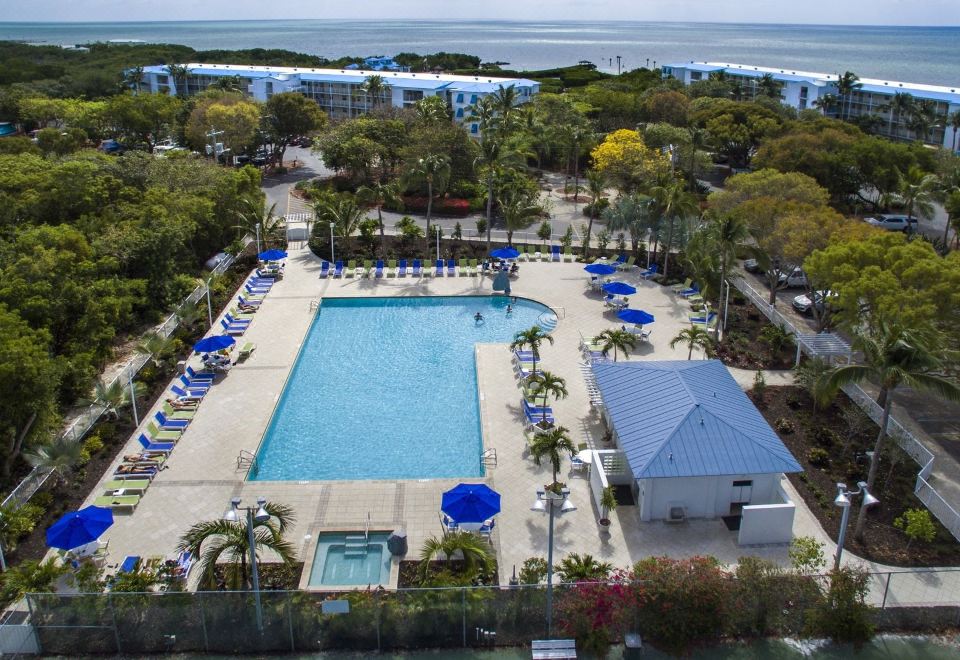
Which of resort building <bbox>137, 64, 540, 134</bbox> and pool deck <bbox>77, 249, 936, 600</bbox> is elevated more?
resort building <bbox>137, 64, 540, 134</bbox>

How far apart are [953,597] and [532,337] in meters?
13.7

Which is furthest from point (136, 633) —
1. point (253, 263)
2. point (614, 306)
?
point (253, 263)

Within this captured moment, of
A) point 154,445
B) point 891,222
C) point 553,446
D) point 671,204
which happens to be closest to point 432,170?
point 671,204

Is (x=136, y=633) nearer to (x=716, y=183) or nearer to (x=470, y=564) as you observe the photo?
(x=470, y=564)

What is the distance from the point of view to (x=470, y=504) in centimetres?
1720

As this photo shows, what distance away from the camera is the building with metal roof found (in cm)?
1830

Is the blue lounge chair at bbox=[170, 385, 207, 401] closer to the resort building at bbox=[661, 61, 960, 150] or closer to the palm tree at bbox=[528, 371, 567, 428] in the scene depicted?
the palm tree at bbox=[528, 371, 567, 428]

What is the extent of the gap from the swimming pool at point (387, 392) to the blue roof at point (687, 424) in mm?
4498

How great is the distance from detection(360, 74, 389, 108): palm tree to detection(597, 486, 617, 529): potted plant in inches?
2279

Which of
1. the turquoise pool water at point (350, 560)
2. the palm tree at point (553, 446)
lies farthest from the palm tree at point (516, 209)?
the turquoise pool water at point (350, 560)

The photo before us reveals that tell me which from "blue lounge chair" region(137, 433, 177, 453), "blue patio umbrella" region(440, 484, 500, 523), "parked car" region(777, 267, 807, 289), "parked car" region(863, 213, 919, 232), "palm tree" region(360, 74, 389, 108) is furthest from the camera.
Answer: "palm tree" region(360, 74, 389, 108)

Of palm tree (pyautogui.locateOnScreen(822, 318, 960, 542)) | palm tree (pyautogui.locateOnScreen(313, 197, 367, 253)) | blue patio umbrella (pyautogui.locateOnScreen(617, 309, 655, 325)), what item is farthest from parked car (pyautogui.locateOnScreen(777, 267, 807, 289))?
palm tree (pyautogui.locateOnScreen(313, 197, 367, 253))

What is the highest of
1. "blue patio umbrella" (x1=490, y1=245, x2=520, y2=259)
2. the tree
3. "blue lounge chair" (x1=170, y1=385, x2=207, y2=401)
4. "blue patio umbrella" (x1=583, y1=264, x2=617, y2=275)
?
the tree

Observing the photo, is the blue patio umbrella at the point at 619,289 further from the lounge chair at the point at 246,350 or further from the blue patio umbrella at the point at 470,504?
the blue patio umbrella at the point at 470,504
